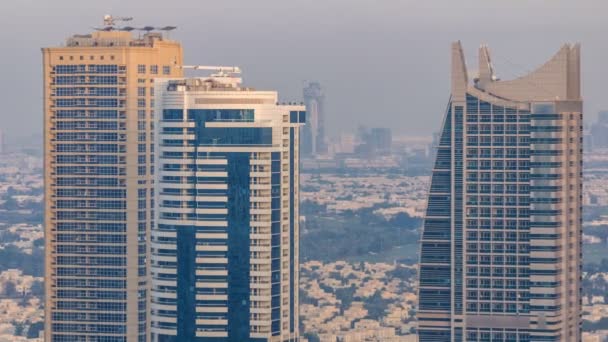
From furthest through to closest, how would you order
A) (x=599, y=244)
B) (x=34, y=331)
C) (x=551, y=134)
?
(x=599, y=244), (x=34, y=331), (x=551, y=134)

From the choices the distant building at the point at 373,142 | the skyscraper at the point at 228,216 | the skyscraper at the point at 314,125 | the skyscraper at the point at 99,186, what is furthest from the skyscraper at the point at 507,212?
the distant building at the point at 373,142

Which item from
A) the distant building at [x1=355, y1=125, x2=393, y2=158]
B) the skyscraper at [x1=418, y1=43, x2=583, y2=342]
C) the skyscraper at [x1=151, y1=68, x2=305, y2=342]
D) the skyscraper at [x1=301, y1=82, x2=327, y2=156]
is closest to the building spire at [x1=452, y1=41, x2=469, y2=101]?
the skyscraper at [x1=418, y1=43, x2=583, y2=342]

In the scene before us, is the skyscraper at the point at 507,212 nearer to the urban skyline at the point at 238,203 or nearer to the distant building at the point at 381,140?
the urban skyline at the point at 238,203

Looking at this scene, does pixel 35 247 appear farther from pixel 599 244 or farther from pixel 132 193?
pixel 132 193

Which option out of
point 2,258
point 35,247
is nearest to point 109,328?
point 35,247

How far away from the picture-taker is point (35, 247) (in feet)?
415

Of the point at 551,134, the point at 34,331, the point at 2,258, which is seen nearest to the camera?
the point at 551,134

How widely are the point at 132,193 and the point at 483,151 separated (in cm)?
1080

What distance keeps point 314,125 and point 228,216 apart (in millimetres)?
48276

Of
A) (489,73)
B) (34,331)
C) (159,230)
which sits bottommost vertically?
(34,331)

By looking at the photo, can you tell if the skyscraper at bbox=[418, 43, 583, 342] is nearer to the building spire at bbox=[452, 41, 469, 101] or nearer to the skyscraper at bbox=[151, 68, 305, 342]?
the building spire at bbox=[452, 41, 469, 101]

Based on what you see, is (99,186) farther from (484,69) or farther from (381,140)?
(381,140)

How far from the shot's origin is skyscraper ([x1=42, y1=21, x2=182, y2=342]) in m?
64.6

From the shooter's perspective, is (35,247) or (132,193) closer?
(132,193)
